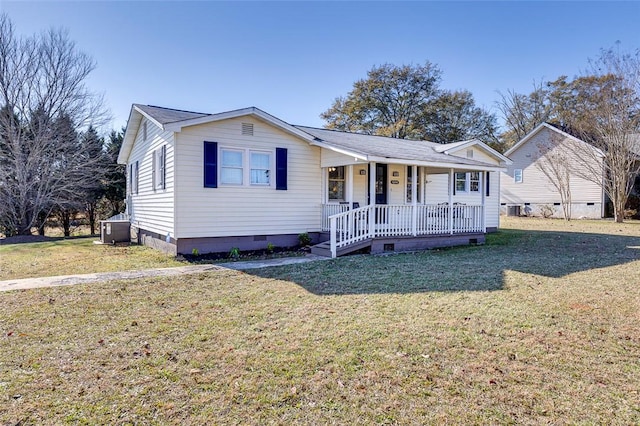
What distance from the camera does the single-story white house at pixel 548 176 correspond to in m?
23.2

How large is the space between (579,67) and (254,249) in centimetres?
2297

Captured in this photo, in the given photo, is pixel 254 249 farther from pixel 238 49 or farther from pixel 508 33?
pixel 508 33

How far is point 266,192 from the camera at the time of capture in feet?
36.2

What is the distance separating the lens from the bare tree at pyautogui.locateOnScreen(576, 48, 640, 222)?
66.2 ft

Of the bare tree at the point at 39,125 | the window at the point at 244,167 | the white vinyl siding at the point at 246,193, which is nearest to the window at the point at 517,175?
the white vinyl siding at the point at 246,193

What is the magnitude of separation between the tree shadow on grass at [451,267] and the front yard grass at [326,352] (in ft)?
0.34

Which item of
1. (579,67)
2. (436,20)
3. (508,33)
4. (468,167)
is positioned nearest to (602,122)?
(579,67)

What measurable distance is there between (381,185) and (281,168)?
410 centimetres

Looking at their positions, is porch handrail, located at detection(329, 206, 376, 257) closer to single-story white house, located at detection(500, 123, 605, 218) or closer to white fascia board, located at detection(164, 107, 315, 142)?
white fascia board, located at detection(164, 107, 315, 142)

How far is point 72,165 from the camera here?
19469 mm

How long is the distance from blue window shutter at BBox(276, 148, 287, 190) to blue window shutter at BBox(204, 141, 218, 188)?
5.82ft

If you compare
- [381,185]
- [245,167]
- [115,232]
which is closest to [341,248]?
[245,167]

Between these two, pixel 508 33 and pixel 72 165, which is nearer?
pixel 508 33

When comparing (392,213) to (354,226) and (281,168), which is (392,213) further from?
(281,168)
